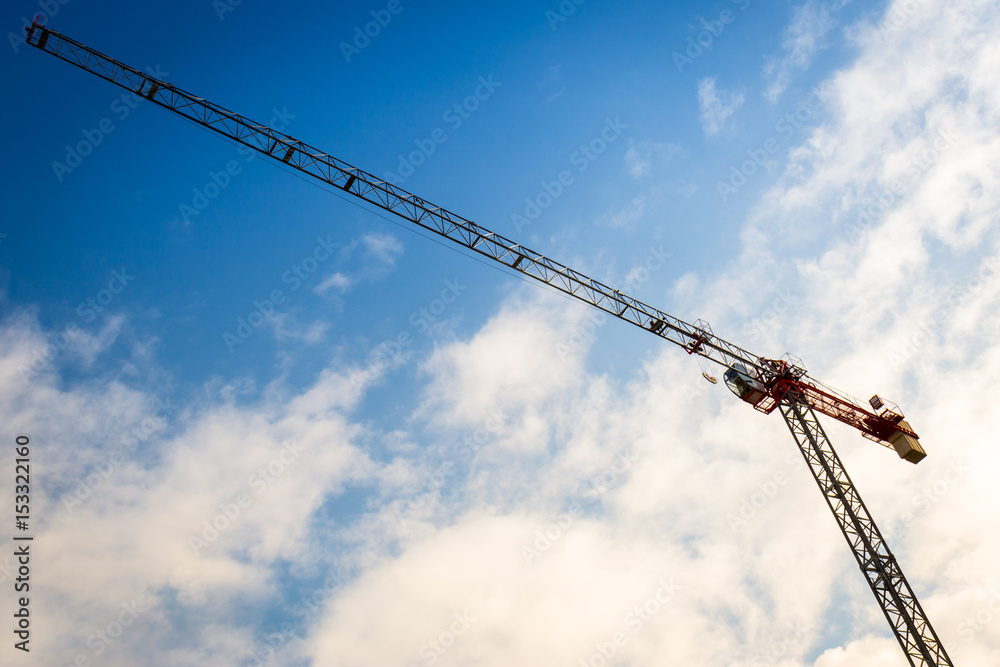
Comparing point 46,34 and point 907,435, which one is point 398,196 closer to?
point 46,34

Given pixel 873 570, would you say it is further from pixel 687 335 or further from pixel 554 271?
pixel 554 271

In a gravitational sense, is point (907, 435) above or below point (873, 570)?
above

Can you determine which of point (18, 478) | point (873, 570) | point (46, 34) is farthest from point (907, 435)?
point (46, 34)

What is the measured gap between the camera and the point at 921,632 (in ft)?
107

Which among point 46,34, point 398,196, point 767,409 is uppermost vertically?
point 46,34

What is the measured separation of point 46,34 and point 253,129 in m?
11.9

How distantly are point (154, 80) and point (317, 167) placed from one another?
10.3 meters

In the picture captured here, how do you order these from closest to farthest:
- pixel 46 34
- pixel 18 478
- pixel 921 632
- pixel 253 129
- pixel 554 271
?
pixel 18 478 < pixel 921 632 < pixel 46 34 < pixel 253 129 < pixel 554 271

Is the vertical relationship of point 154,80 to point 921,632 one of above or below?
above

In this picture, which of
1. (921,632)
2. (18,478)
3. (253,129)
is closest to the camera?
(18,478)

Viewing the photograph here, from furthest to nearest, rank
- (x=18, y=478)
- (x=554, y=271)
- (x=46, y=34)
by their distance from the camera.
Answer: (x=554, y=271) < (x=46, y=34) < (x=18, y=478)

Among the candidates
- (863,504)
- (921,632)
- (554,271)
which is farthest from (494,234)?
(921,632)

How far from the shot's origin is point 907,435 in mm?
39719

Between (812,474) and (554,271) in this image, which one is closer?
(812,474)
